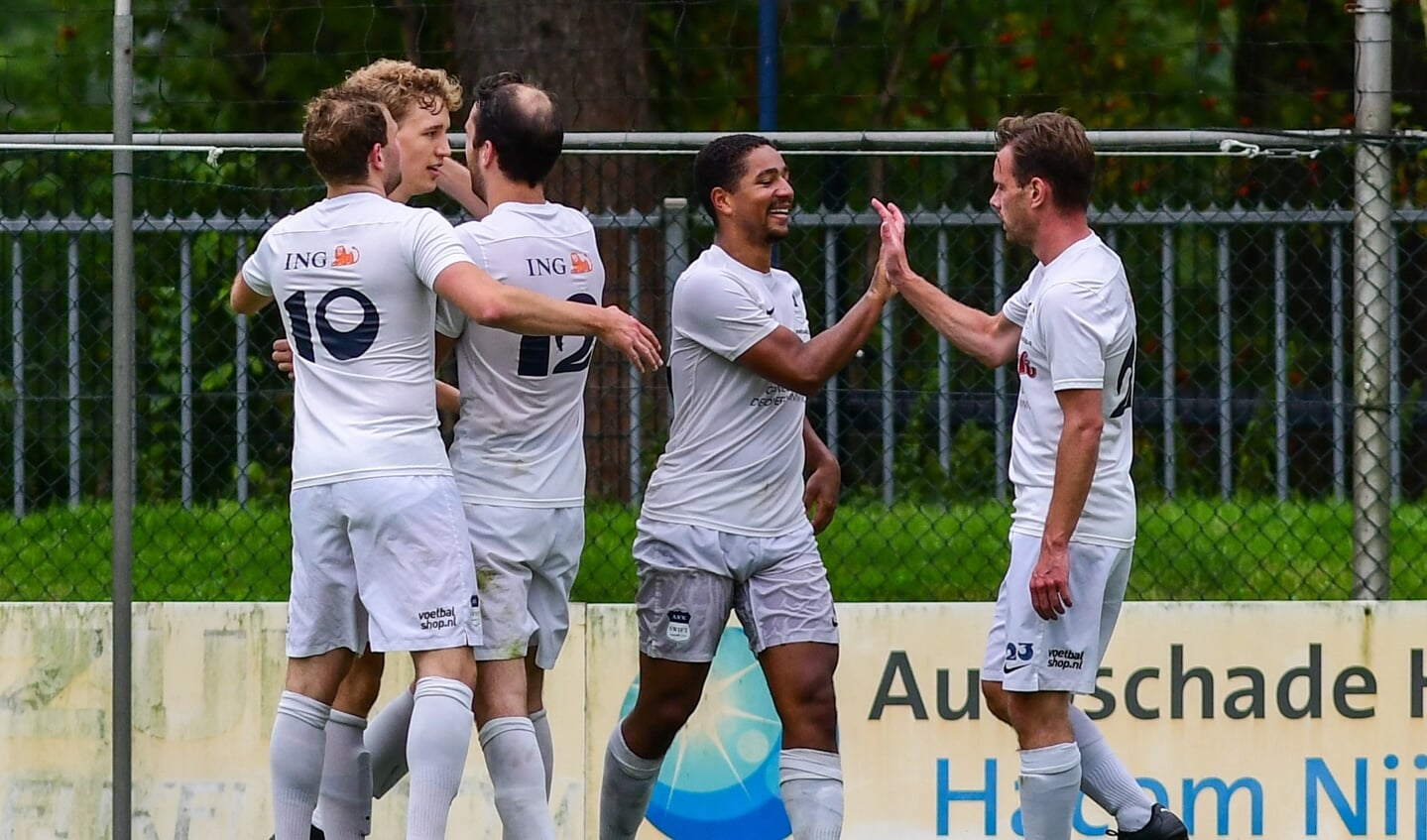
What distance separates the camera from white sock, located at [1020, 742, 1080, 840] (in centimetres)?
500

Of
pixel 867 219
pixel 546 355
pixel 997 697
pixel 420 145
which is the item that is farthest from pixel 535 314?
pixel 867 219

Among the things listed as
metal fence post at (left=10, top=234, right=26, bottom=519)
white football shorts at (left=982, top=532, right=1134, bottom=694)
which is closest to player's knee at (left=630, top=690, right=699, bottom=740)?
white football shorts at (left=982, top=532, right=1134, bottom=694)

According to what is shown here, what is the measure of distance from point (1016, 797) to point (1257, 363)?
117 inches

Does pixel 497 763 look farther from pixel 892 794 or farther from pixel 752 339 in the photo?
pixel 892 794

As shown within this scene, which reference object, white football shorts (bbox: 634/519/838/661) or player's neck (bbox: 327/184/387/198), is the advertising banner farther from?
player's neck (bbox: 327/184/387/198)

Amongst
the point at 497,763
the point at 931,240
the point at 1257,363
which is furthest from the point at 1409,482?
the point at 497,763

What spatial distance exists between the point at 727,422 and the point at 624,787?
3.47 ft

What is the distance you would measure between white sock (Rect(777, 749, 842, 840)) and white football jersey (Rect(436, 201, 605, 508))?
0.91 m

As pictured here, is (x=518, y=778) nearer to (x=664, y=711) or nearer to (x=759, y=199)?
(x=664, y=711)

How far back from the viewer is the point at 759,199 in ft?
17.1

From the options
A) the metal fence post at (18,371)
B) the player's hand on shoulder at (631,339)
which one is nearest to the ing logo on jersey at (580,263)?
the player's hand on shoulder at (631,339)

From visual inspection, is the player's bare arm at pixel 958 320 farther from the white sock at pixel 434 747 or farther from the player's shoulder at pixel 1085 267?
the white sock at pixel 434 747

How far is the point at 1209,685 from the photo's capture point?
6.22 meters

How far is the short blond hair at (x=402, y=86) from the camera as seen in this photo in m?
4.89
